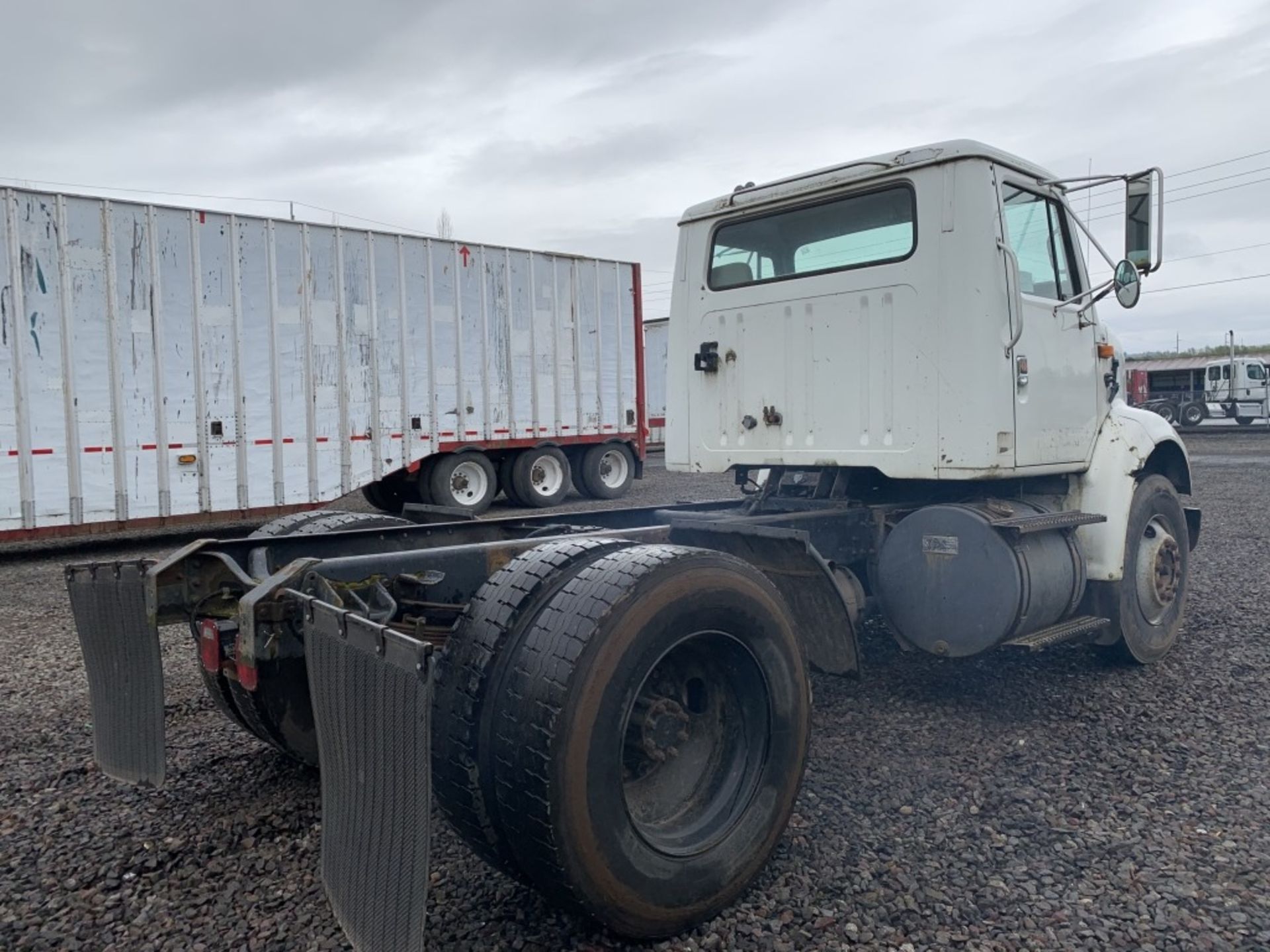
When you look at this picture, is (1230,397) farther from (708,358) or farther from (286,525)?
(286,525)

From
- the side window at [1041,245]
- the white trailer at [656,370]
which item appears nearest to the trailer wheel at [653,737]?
the side window at [1041,245]

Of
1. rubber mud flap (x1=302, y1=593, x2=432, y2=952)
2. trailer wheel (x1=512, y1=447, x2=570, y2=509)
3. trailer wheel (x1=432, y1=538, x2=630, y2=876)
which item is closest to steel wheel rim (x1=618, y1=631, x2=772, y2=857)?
trailer wheel (x1=432, y1=538, x2=630, y2=876)

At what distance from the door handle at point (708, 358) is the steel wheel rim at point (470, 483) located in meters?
8.30

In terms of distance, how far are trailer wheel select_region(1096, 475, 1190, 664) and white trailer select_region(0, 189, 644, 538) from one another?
359 inches

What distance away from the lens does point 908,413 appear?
14.3 ft

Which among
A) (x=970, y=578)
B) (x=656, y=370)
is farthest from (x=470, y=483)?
(x=656, y=370)

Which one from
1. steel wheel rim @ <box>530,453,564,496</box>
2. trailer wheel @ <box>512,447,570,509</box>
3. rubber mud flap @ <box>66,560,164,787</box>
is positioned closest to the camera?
rubber mud flap @ <box>66,560,164,787</box>

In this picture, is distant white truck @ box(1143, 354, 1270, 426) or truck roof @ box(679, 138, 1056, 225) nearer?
truck roof @ box(679, 138, 1056, 225)

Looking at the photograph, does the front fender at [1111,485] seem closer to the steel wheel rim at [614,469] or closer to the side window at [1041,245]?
the side window at [1041,245]

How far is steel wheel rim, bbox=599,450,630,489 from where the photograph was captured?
48.9 feet

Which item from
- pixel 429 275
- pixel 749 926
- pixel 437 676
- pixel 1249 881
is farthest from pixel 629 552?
pixel 429 275

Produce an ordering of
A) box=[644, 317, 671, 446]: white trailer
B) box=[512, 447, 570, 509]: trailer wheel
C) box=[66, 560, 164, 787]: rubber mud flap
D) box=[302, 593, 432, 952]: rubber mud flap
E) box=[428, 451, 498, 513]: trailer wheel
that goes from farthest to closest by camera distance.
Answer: box=[644, 317, 671, 446]: white trailer, box=[512, 447, 570, 509]: trailer wheel, box=[428, 451, 498, 513]: trailer wheel, box=[66, 560, 164, 787]: rubber mud flap, box=[302, 593, 432, 952]: rubber mud flap

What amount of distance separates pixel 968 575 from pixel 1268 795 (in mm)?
1334

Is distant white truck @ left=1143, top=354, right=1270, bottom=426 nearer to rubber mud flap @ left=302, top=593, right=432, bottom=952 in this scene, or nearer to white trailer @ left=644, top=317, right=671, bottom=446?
white trailer @ left=644, top=317, right=671, bottom=446
